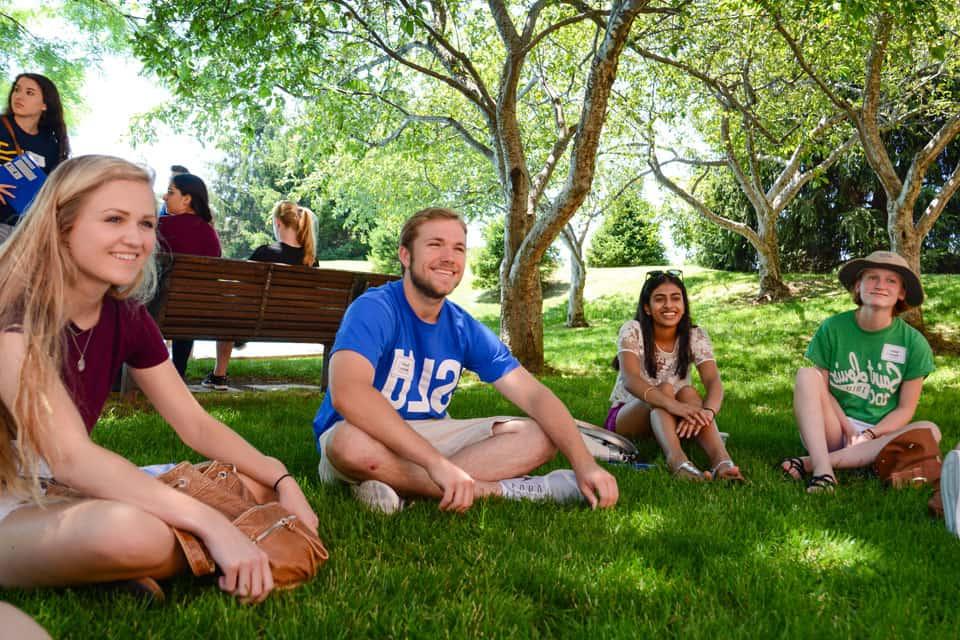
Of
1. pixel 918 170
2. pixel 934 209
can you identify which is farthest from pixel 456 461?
pixel 934 209

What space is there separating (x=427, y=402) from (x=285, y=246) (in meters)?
4.91

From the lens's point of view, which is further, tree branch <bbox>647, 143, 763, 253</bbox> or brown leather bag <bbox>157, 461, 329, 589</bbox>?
tree branch <bbox>647, 143, 763, 253</bbox>

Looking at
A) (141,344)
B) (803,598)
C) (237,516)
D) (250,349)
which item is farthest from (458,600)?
(250,349)

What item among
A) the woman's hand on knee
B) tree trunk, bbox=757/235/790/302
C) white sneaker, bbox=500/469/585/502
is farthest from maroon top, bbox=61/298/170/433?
tree trunk, bbox=757/235/790/302

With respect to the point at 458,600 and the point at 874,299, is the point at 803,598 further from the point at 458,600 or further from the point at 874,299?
the point at 874,299

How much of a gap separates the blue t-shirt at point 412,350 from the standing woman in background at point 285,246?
4591 mm

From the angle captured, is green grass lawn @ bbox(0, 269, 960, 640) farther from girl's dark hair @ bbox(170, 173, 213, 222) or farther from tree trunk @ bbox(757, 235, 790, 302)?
tree trunk @ bbox(757, 235, 790, 302)

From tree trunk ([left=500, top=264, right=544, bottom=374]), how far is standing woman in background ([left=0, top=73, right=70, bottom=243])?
6.12 meters

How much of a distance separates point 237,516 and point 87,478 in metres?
0.48

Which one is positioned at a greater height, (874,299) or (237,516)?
(874,299)

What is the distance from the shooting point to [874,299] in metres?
4.64

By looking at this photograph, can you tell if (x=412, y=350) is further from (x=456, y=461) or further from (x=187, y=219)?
(x=187, y=219)

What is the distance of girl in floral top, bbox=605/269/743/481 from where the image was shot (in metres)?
4.70

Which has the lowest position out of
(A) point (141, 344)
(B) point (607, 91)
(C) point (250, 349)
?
(C) point (250, 349)
